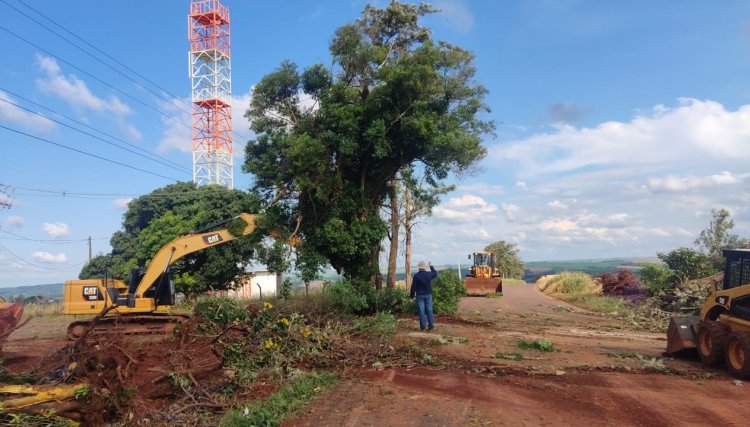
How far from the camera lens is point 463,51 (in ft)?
64.6

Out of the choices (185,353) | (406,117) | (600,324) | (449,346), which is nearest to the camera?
(185,353)

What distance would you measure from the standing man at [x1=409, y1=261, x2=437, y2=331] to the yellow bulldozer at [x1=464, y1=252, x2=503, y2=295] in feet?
49.1

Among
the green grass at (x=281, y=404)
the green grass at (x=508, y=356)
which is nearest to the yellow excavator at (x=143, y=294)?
the green grass at (x=281, y=404)

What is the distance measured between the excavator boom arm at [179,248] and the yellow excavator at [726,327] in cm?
1169

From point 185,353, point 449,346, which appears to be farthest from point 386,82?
point 185,353

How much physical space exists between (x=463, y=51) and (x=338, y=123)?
676cm

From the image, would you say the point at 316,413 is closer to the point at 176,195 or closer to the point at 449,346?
the point at 449,346

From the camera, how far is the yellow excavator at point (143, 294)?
1436cm

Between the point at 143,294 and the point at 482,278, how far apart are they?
70.7ft

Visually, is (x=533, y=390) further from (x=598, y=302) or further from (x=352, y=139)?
(x=598, y=302)

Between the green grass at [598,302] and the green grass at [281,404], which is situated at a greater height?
the green grass at [281,404]

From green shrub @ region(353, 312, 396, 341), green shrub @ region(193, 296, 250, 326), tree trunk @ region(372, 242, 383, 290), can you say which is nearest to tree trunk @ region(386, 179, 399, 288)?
tree trunk @ region(372, 242, 383, 290)

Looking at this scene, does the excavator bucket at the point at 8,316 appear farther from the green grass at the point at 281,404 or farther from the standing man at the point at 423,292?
the standing man at the point at 423,292

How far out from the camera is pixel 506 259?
61.9 metres
